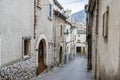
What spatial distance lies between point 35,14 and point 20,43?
116 inches

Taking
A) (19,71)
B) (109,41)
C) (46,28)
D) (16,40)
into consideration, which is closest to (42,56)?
(46,28)

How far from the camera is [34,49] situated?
559 inches

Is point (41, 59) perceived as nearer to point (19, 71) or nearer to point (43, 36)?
point (43, 36)

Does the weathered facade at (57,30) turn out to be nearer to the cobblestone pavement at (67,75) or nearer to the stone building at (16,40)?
the cobblestone pavement at (67,75)

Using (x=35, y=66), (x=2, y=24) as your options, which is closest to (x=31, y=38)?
(x=35, y=66)

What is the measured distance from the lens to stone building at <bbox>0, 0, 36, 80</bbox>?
31.7 ft

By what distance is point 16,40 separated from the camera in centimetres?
1103

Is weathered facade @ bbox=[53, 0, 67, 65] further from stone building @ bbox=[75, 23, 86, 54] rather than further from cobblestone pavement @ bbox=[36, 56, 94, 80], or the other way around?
stone building @ bbox=[75, 23, 86, 54]

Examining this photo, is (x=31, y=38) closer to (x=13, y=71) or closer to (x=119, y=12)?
(x=13, y=71)

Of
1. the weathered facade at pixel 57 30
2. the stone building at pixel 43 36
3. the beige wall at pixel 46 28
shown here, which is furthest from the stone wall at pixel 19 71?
the weathered facade at pixel 57 30

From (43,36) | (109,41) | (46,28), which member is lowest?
(109,41)

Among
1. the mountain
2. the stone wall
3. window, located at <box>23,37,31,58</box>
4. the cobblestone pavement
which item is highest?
the mountain

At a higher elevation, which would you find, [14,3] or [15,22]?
[14,3]

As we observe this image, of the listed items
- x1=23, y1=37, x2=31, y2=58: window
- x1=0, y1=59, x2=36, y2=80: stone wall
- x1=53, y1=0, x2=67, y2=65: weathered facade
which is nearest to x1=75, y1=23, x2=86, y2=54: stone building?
x1=53, y1=0, x2=67, y2=65: weathered facade
